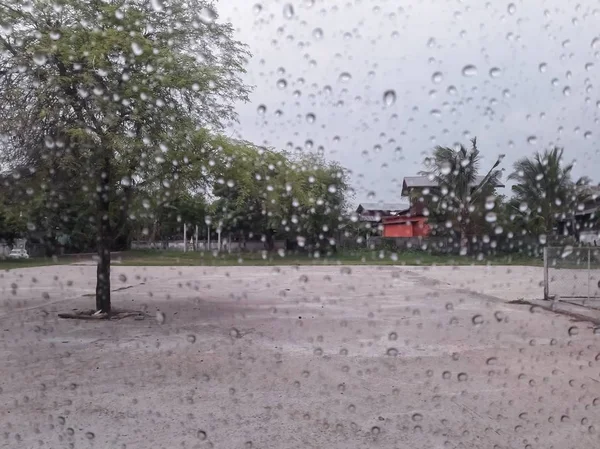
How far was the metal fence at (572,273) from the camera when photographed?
46.2 ft

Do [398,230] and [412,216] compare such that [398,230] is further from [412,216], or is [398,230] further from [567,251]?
[567,251]

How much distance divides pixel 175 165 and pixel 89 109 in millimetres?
1720

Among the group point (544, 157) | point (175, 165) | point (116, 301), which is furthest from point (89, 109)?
point (544, 157)

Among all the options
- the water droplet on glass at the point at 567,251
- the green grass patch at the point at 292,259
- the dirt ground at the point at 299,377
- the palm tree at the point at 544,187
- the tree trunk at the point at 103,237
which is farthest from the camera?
the green grass patch at the point at 292,259

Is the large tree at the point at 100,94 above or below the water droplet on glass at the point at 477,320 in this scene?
above

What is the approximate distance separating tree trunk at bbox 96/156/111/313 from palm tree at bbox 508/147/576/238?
6839mm

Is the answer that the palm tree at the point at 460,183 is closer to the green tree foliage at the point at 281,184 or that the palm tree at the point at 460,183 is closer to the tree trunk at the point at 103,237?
the green tree foliage at the point at 281,184

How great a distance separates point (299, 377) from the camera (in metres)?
7.18

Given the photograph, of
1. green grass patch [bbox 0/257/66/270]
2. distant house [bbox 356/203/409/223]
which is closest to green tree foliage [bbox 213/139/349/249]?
distant house [bbox 356/203/409/223]

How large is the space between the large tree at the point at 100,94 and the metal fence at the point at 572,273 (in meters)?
7.96

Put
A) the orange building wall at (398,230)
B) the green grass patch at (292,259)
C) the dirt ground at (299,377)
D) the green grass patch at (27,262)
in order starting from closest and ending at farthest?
the dirt ground at (299,377) → the orange building wall at (398,230) → the green grass patch at (292,259) → the green grass patch at (27,262)

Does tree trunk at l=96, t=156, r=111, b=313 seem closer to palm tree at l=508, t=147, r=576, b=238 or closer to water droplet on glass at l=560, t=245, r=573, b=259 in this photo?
palm tree at l=508, t=147, r=576, b=238

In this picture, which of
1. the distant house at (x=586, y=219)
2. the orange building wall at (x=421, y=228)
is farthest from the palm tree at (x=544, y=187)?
the orange building wall at (x=421, y=228)

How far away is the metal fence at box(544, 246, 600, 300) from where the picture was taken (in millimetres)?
14094
